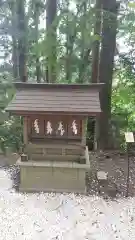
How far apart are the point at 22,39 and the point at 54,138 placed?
342cm

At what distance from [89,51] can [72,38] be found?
536mm

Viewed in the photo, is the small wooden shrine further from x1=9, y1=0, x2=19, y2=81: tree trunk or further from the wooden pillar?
x1=9, y1=0, x2=19, y2=81: tree trunk

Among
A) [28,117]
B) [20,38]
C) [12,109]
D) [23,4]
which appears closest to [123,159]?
[28,117]

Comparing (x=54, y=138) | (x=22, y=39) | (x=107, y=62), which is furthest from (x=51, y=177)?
(x=22, y=39)

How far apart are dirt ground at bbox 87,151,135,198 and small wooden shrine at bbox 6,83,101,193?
1.04 feet

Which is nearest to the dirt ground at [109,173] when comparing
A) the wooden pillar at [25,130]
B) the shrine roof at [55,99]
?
the wooden pillar at [25,130]

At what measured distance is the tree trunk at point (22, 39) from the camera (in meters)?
6.09

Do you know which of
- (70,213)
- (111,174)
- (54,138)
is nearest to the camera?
(70,213)

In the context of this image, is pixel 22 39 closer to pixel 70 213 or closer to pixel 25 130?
pixel 25 130

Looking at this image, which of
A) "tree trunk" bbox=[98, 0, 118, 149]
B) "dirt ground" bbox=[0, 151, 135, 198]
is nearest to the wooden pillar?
"dirt ground" bbox=[0, 151, 135, 198]

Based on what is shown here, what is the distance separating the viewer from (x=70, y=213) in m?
3.38

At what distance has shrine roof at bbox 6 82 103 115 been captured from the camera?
351cm

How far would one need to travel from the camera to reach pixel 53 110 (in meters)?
3.50

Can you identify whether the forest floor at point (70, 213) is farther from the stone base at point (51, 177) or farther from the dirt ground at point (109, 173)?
the stone base at point (51, 177)
